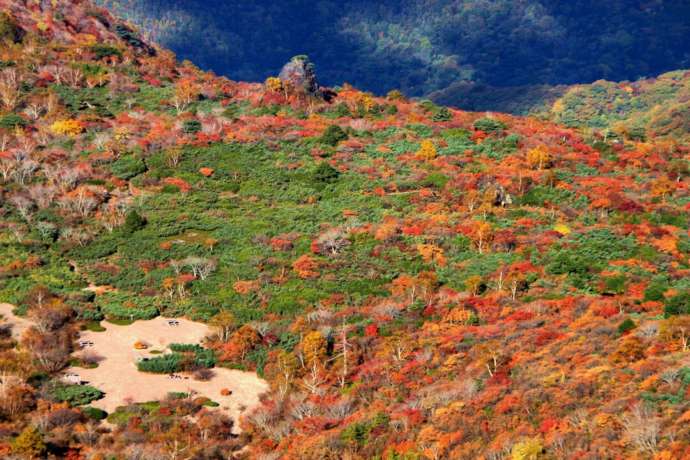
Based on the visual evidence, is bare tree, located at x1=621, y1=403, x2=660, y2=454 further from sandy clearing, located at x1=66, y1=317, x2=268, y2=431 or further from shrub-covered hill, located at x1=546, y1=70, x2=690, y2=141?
shrub-covered hill, located at x1=546, y1=70, x2=690, y2=141

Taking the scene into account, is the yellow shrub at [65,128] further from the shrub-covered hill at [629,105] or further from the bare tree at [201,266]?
the shrub-covered hill at [629,105]

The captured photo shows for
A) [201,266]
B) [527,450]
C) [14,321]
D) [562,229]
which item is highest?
[562,229]

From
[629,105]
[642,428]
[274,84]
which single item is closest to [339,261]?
[642,428]

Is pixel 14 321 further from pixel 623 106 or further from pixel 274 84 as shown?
pixel 623 106

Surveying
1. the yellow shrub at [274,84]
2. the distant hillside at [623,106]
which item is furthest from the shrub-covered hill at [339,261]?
the distant hillside at [623,106]

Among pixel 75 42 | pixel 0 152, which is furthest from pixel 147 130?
pixel 75 42
